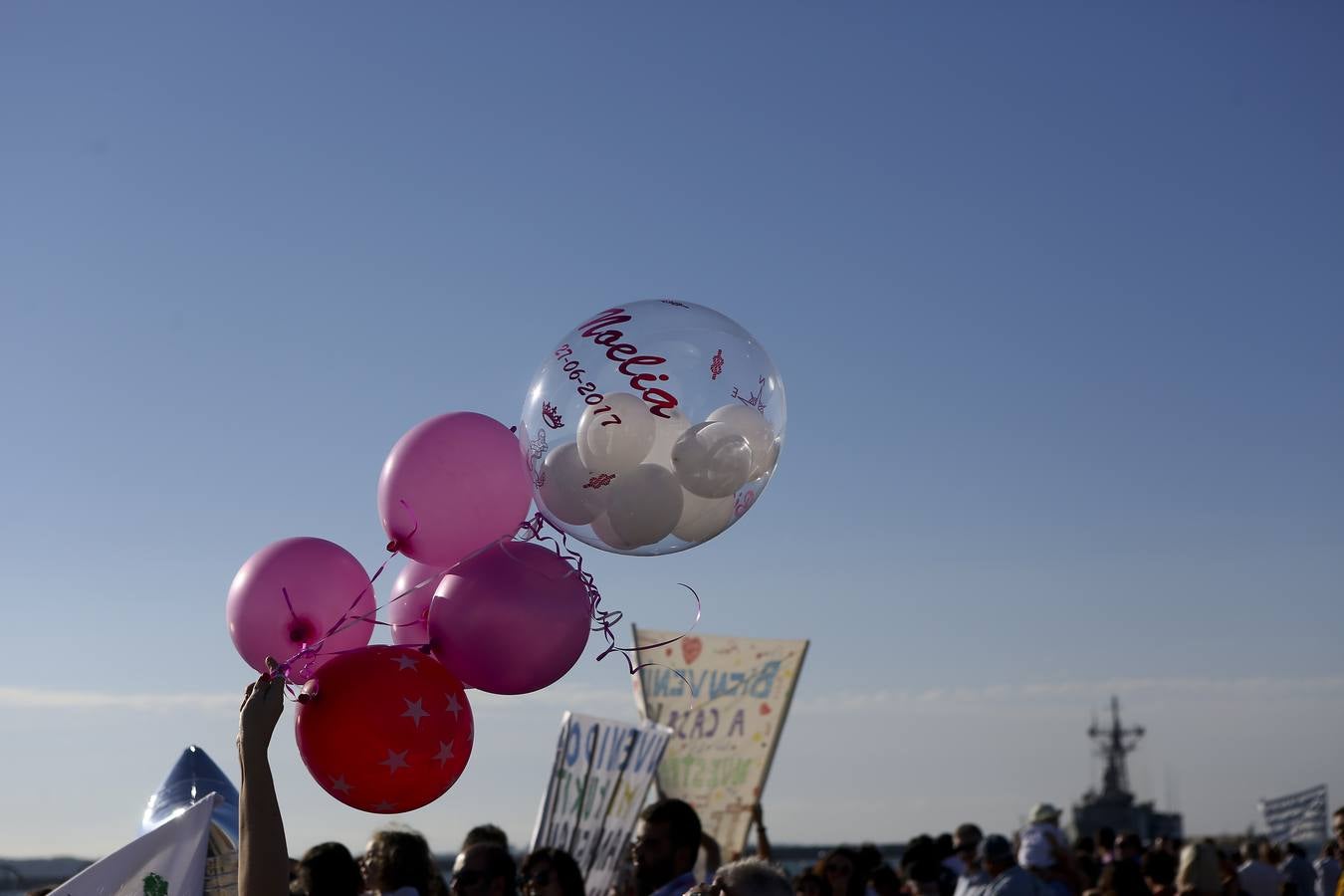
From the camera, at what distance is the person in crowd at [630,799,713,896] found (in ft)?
17.8

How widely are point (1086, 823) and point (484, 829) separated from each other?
37290 mm

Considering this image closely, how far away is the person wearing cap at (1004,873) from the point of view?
25.9 feet

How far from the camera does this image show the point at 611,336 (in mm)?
3939

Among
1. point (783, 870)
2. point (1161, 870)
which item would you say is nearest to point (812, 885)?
point (1161, 870)

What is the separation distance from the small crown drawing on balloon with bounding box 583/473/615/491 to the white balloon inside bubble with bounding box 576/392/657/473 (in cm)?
1

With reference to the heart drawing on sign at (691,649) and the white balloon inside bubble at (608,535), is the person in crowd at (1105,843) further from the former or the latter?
the white balloon inside bubble at (608,535)

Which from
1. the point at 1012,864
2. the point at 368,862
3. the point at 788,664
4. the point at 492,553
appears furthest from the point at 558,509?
the point at 788,664

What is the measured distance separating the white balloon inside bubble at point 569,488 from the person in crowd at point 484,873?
1.98 metres

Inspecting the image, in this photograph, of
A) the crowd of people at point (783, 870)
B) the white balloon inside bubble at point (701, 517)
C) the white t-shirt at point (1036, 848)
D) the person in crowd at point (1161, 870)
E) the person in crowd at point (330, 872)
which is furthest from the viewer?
the white t-shirt at point (1036, 848)

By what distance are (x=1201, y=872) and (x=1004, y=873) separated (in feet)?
3.83

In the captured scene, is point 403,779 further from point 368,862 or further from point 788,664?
point 788,664

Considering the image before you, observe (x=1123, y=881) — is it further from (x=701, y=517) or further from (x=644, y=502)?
(x=644, y=502)

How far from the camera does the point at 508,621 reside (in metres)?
3.90

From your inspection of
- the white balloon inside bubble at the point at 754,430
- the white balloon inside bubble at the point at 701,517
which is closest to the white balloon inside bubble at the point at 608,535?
the white balloon inside bubble at the point at 701,517
